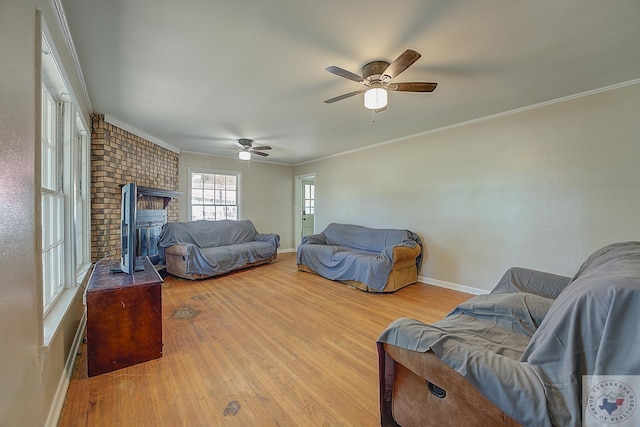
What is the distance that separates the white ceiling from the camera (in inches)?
64.6

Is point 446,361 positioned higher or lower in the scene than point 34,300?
lower

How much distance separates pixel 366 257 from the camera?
3.96 m

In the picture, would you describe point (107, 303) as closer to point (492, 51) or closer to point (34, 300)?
point (34, 300)

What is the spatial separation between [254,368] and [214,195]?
4.83 meters

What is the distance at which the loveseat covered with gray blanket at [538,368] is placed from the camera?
0.82 m

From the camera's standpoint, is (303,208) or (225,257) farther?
(303,208)

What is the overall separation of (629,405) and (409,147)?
4168 mm

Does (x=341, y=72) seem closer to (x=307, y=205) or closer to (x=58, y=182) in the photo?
(x=58, y=182)

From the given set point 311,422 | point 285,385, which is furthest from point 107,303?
point 311,422

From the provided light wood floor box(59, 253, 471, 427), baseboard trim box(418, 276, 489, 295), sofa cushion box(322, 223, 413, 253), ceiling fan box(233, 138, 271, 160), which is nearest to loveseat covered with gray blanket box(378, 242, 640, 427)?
light wood floor box(59, 253, 471, 427)

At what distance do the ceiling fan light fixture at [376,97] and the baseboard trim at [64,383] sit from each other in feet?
9.85

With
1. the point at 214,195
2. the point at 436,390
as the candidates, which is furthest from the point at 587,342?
the point at 214,195

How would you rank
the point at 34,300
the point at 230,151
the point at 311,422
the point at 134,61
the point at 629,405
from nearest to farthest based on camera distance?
the point at 629,405
the point at 34,300
the point at 311,422
the point at 134,61
the point at 230,151

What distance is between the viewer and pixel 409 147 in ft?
14.8
